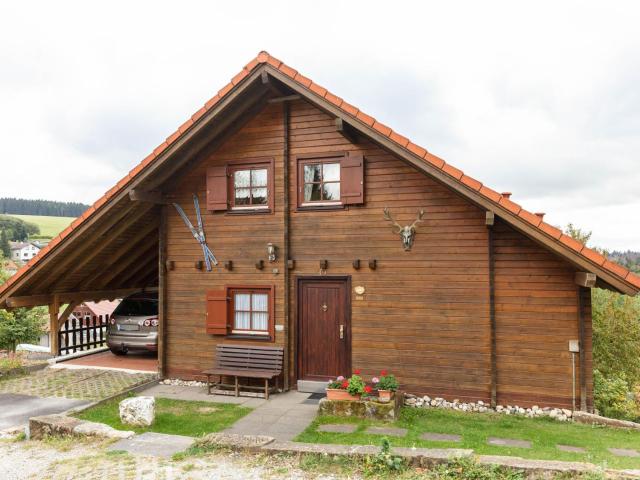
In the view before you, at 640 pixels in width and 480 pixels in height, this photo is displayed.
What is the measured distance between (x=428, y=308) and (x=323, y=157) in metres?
3.56

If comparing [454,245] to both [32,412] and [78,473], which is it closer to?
[78,473]

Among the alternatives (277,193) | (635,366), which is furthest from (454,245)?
(635,366)

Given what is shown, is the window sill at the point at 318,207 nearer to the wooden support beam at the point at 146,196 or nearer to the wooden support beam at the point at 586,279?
the wooden support beam at the point at 146,196

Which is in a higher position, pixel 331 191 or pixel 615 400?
pixel 331 191

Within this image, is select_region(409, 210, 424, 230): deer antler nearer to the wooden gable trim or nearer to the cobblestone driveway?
the wooden gable trim

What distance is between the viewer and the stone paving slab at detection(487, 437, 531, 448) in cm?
659

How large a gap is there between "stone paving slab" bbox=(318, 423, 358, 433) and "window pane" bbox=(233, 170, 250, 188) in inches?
204

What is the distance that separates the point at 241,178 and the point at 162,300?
322 centimetres

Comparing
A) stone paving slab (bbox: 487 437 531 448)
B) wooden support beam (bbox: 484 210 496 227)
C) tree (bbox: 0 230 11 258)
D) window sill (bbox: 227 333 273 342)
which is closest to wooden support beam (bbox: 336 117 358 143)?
wooden support beam (bbox: 484 210 496 227)

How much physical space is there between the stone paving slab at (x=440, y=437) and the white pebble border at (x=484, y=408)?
163 centimetres

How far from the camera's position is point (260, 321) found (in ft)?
32.8

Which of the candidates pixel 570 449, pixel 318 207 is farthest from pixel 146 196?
pixel 570 449

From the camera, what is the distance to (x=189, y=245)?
34.5 ft

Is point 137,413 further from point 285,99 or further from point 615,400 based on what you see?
point 615,400
